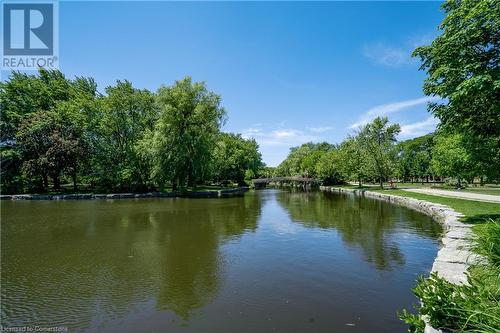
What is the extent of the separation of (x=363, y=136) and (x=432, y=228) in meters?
35.5

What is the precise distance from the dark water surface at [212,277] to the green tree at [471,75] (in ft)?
16.4

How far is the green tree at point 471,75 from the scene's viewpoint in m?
10.8

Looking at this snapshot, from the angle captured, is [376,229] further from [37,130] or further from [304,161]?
[304,161]

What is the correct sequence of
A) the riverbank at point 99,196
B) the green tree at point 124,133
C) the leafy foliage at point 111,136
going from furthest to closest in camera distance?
1. the green tree at point 124,133
2. the leafy foliage at point 111,136
3. the riverbank at point 99,196

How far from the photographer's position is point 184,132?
38.8m

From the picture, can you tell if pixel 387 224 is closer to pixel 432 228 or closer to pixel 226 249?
pixel 432 228

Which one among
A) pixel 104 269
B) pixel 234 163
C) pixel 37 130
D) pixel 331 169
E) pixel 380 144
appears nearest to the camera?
pixel 104 269

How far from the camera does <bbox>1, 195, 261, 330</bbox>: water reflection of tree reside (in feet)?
21.2

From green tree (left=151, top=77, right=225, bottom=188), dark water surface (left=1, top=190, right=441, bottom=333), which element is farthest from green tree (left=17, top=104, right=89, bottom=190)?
dark water surface (left=1, top=190, right=441, bottom=333)

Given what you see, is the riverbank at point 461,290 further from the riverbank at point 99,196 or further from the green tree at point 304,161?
the green tree at point 304,161

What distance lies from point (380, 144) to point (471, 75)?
39506mm

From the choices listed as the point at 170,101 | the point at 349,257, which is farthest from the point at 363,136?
the point at 349,257

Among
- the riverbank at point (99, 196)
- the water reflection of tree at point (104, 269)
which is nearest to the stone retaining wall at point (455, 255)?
the water reflection of tree at point (104, 269)

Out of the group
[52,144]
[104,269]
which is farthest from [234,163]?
[104,269]
